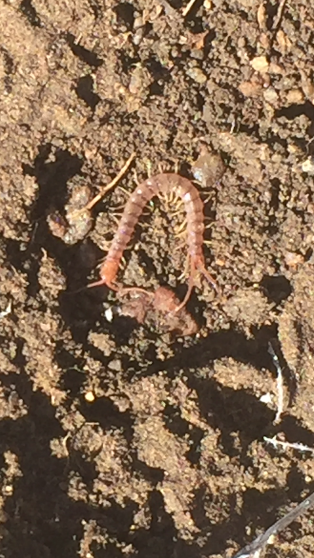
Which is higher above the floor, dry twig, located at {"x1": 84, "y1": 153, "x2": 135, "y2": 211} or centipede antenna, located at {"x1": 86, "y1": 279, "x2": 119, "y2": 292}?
dry twig, located at {"x1": 84, "y1": 153, "x2": 135, "y2": 211}

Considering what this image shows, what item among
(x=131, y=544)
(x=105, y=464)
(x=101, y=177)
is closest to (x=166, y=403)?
(x=105, y=464)

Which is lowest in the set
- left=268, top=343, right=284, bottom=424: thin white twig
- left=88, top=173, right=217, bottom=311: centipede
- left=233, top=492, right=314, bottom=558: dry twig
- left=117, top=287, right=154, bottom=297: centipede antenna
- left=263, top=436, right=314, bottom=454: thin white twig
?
left=233, top=492, right=314, bottom=558: dry twig

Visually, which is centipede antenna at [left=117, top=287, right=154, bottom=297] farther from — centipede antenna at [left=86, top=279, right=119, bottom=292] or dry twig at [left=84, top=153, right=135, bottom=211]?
dry twig at [left=84, top=153, right=135, bottom=211]

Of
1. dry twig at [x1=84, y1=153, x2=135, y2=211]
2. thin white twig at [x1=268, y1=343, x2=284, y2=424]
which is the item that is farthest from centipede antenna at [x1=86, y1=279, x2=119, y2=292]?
thin white twig at [x1=268, y1=343, x2=284, y2=424]

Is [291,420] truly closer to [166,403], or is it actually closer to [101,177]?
[166,403]

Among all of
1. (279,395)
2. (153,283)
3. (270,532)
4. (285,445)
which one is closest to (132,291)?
(153,283)

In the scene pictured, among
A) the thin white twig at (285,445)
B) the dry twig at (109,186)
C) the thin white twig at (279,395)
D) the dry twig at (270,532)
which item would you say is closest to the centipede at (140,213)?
the dry twig at (109,186)
